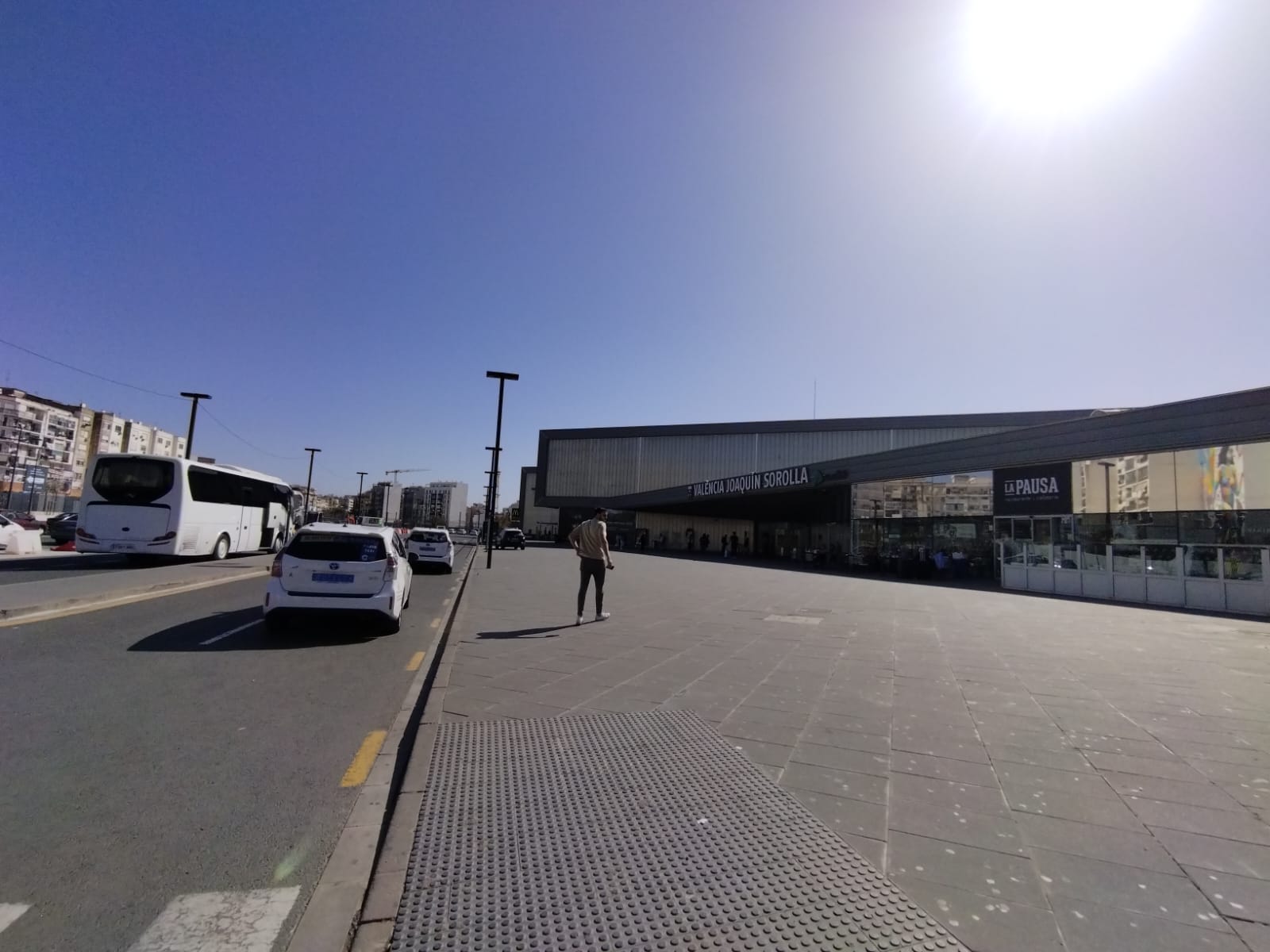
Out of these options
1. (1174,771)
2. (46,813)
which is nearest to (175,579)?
(46,813)

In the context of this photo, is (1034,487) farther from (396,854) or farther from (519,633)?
(396,854)

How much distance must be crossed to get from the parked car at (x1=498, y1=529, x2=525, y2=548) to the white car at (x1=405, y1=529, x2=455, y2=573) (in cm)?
2391

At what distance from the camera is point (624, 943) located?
2.22 metres

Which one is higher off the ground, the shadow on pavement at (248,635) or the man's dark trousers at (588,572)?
the man's dark trousers at (588,572)

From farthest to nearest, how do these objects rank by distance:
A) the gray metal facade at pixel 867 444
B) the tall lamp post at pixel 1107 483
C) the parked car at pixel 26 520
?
the parked car at pixel 26 520
the tall lamp post at pixel 1107 483
the gray metal facade at pixel 867 444

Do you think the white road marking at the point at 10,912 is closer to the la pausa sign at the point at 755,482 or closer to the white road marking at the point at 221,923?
the white road marking at the point at 221,923

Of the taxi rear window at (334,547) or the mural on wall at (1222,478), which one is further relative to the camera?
the mural on wall at (1222,478)

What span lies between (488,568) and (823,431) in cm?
3998

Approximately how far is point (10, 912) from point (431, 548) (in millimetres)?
19575

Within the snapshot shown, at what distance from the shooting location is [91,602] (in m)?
10.0

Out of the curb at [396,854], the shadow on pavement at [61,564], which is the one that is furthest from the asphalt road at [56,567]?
the curb at [396,854]

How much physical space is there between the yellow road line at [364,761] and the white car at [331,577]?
163 inches

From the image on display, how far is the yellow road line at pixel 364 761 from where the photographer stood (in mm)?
3867

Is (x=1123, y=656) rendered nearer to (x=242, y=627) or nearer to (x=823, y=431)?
(x=242, y=627)
